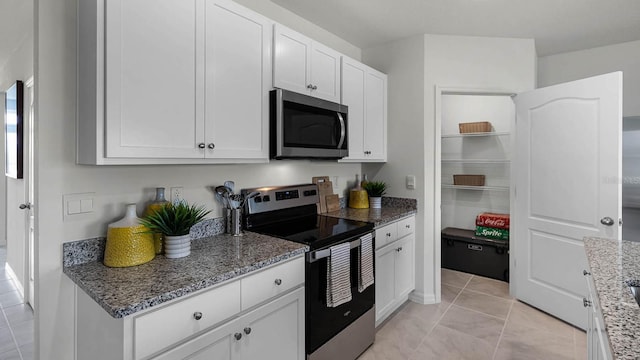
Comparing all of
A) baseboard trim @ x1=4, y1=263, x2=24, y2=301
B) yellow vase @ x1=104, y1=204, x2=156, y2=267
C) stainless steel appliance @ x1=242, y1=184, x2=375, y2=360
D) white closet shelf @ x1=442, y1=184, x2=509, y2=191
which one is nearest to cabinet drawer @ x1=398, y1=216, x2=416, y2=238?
stainless steel appliance @ x1=242, y1=184, x2=375, y2=360

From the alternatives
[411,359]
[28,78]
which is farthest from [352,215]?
[28,78]

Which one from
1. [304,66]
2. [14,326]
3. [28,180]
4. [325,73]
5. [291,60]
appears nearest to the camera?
[291,60]

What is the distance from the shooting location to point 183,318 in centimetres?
120

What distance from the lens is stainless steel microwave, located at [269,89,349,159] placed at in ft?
6.36

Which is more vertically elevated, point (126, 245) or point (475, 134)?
point (475, 134)

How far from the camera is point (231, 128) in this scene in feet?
5.70

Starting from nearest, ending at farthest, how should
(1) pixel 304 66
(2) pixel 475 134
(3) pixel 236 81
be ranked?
(3) pixel 236 81 → (1) pixel 304 66 → (2) pixel 475 134

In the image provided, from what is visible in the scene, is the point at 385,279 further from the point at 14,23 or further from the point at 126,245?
the point at 14,23

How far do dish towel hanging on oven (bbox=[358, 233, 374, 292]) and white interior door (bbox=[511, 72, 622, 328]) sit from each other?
1739 mm

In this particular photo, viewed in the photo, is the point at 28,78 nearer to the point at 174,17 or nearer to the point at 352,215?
the point at 174,17

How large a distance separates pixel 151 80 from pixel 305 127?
978mm

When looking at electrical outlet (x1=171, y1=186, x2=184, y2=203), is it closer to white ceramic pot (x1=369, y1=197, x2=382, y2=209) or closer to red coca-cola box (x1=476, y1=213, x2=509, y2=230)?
white ceramic pot (x1=369, y1=197, x2=382, y2=209)

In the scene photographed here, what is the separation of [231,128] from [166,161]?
0.39 metres

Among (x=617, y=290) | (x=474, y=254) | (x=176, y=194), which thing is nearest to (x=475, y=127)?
(x=474, y=254)
